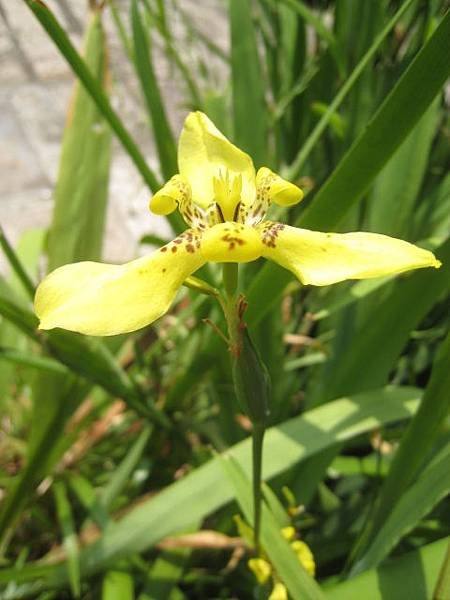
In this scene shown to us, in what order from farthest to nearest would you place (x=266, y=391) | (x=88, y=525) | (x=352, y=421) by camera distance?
(x=88, y=525) → (x=352, y=421) → (x=266, y=391)

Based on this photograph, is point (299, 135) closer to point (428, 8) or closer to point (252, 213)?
point (428, 8)

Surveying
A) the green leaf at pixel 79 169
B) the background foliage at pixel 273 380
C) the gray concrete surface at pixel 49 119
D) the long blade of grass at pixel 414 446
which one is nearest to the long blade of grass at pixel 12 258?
the background foliage at pixel 273 380

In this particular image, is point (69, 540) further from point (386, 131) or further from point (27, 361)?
point (386, 131)

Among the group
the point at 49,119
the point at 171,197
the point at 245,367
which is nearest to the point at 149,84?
the point at 171,197

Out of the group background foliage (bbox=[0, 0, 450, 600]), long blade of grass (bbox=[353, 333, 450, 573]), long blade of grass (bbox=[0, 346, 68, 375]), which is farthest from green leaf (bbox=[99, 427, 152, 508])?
long blade of grass (bbox=[353, 333, 450, 573])

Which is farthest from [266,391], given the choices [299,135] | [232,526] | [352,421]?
[299,135]

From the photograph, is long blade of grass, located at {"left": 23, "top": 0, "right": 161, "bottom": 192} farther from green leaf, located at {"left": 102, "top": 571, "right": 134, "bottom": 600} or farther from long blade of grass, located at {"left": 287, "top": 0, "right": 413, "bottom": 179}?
green leaf, located at {"left": 102, "top": 571, "right": 134, "bottom": 600}
